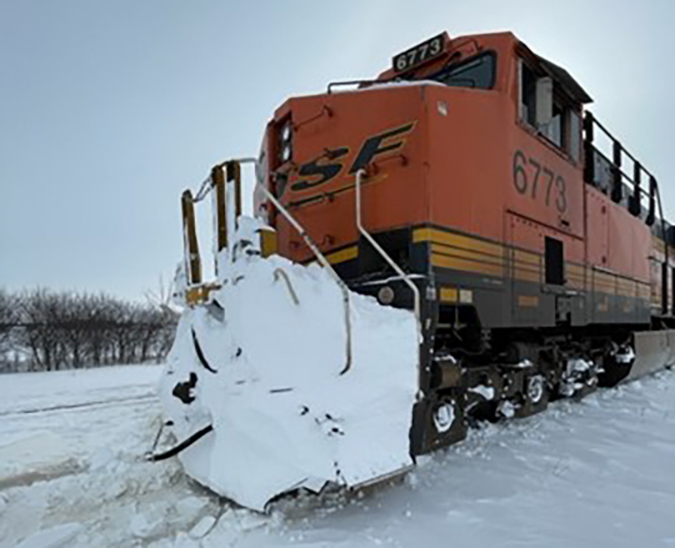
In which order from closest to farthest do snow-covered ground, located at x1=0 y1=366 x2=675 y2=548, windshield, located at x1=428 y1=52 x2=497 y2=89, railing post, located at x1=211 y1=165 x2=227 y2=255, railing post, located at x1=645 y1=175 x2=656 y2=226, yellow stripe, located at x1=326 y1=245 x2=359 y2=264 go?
snow-covered ground, located at x1=0 y1=366 x2=675 y2=548
railing post, located at x1=211 y1=165 x2=227 y2=255
yellow stripe, located at x1=326 y1=245 x2=359 y2=264
windshield, located at x1=428 y1=52 x2=497 y2=89
railing post, located at x1=645 y1=175 x2=656 y2=226

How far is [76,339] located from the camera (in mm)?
24984

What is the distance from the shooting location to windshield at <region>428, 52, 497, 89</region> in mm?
4691

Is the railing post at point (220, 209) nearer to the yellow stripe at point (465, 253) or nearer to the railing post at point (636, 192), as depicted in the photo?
the yellow stripe at point (465, 253)

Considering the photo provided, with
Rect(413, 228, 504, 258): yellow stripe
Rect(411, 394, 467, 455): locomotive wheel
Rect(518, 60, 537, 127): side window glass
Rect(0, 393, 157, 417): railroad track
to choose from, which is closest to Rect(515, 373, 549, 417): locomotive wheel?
Rect(411, 394, 467, 455): locomotive wheel

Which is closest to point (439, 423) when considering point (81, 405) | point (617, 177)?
point (617, 177)

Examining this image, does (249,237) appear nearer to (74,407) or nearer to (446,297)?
(446,297)

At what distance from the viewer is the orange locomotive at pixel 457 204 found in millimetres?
3979

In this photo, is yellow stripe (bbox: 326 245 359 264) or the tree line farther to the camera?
the tree line

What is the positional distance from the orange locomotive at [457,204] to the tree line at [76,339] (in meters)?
20.4

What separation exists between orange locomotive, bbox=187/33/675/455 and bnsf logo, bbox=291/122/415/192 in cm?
1

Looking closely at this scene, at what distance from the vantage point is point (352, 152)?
14.4ft

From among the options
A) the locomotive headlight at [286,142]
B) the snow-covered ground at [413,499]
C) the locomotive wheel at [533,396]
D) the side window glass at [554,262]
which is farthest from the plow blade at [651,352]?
the locomotive headlight at [286,142]

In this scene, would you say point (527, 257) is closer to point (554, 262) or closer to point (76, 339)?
point (554, 262)

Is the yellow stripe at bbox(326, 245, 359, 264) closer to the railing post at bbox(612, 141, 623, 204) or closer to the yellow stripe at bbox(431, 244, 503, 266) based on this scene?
the yellow stripe at bbox(431, 244, 503, 266)
